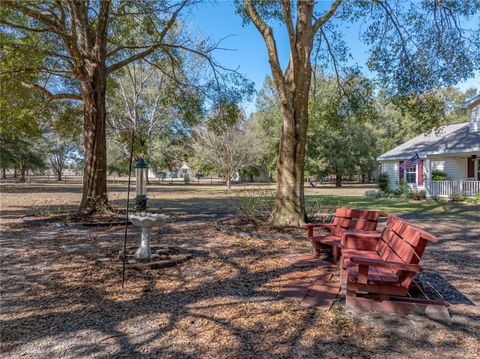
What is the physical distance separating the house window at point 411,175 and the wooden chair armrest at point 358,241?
19.9 m

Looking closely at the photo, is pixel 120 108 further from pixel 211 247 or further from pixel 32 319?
pixel 32 319

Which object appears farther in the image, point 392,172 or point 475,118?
point 392,172

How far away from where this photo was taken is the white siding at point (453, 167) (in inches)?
775

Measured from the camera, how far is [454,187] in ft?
62.0

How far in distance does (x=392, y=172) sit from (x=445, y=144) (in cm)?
467

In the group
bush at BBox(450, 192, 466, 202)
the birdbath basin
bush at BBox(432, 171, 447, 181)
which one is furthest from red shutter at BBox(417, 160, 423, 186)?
the birdbath basin

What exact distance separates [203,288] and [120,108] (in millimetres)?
30879

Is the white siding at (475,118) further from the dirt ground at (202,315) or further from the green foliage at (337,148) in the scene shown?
the dirt ground at (202,315)

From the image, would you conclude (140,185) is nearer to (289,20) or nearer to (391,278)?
(391,278)

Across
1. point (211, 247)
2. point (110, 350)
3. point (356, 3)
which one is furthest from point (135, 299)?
point (356, 3)

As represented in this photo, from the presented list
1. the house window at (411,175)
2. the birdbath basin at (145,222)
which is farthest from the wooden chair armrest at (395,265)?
the house window at (411,175)

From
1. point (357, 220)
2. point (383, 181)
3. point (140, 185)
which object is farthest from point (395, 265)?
point (383, 181)

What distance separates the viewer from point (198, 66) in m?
21.4

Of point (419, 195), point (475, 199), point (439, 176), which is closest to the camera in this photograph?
point (475, 199)
